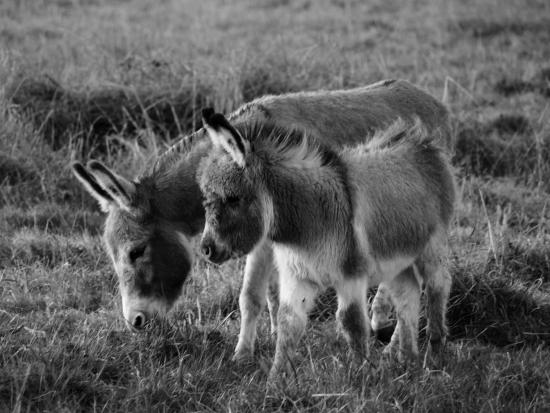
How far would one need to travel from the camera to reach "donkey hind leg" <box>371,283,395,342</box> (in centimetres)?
487

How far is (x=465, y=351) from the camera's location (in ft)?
14.3

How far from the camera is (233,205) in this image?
3754 millimetres

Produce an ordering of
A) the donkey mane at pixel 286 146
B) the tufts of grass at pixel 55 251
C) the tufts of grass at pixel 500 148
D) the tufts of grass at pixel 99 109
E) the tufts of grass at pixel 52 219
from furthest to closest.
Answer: the tufts of grass at pixel 99 109
the tufts of grass at pixel 500 148
the tufts of grass at pixel 52 219
the tufts of grass at pixel 55 251
the donkey mane at pixel 286 146

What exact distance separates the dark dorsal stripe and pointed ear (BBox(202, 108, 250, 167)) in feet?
2.92

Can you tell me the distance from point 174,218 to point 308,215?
3.39ft

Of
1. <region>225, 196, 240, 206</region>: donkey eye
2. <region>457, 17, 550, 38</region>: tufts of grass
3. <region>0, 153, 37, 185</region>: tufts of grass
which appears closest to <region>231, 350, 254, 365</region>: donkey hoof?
<region>225, 196, 240, 206</region>: donkey eye

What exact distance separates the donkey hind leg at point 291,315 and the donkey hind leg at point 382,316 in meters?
1.06

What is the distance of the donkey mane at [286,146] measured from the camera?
3.90 metres

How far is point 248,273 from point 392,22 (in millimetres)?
7261

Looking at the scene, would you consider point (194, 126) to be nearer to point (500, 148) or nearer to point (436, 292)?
point (500, 148)

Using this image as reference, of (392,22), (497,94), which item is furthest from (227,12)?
(497,94)

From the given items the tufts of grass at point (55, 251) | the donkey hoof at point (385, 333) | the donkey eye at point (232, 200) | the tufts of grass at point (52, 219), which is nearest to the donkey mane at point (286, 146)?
the donkey eye at point (232, 200)

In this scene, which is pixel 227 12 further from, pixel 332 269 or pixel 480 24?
pixel 332 269

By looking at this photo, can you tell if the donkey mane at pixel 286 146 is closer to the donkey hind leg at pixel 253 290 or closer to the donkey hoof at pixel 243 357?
the donkey hind leg at pixel 253 290
